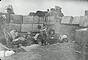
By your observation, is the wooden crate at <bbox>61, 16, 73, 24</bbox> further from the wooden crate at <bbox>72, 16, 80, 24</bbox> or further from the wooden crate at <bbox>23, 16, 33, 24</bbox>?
the wooden crate at <bbox>23, 16, 33, 24</bbox>

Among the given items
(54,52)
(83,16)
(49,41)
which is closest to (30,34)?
(49,41)

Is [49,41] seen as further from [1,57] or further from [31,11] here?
[1,57]

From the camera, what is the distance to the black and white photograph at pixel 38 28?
4.18 ft

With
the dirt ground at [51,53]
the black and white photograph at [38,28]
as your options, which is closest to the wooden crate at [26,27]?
the black and white photograph at [38,28]

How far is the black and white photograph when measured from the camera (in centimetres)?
127

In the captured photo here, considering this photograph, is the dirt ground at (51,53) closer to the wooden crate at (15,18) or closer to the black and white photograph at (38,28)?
the black and white photograph at (38,28)

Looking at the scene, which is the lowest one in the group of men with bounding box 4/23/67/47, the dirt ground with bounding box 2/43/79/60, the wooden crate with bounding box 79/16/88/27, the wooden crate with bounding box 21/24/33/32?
the dirt ground with bounding box 2/43/79/60

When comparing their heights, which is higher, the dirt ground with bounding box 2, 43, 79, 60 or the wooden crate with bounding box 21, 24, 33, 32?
the wooden crate with bounding box 21, 24, 33, 32

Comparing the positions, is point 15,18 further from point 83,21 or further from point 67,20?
point 83,21

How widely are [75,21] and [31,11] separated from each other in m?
0.52

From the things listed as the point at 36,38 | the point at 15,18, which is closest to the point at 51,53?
the point at 36,38

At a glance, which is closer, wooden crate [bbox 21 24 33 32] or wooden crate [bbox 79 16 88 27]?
wooden crate [bbox 79 16 88 27]

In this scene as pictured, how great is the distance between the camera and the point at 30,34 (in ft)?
4.32

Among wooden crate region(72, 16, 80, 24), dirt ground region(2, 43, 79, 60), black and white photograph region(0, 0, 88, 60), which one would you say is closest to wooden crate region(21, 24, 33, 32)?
black and white photograph region(0, 0, 88, 60)
